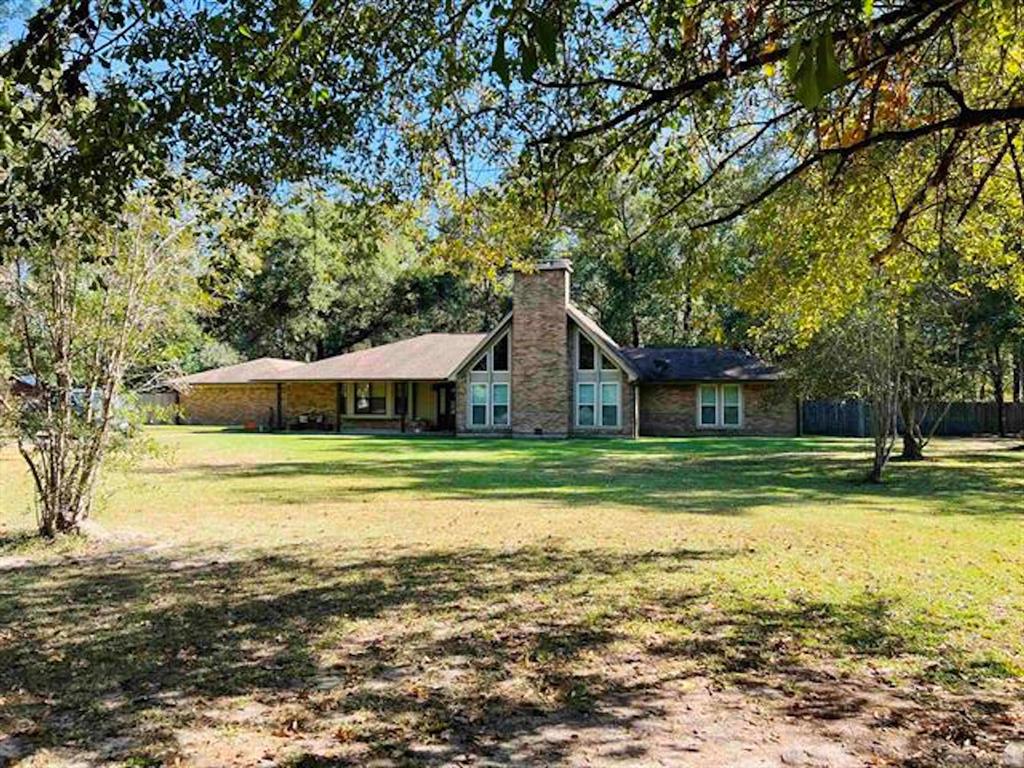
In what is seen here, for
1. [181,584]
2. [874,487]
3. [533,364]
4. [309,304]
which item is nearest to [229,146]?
[181,584]

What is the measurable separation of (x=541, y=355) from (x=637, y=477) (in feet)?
45.2

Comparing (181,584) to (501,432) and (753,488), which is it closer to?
(753,488)

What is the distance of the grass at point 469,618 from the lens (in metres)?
4.13

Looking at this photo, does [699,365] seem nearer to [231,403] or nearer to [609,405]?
[609,405]

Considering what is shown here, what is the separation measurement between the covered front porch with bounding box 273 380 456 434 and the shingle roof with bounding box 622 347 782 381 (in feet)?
26.0

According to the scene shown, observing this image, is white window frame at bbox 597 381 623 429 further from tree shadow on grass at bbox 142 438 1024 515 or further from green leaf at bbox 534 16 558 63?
green leaf at bbox 534 16 558 63

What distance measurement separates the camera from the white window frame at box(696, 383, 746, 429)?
1256 inches

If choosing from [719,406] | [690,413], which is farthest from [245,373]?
[719,406]

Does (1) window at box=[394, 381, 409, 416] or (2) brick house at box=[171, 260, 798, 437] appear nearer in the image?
(2) brick house at box=[171, 260, 798, 437]

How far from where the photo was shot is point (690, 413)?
32344 millimetres

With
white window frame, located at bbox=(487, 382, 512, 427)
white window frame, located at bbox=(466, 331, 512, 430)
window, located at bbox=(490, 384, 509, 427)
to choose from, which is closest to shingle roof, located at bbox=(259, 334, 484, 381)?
white window frame, located at bbox=(466, 331, 512, 430)

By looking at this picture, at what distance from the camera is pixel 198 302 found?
9.76m

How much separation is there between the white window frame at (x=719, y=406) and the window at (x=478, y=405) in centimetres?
829

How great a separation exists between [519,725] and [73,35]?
458cm
